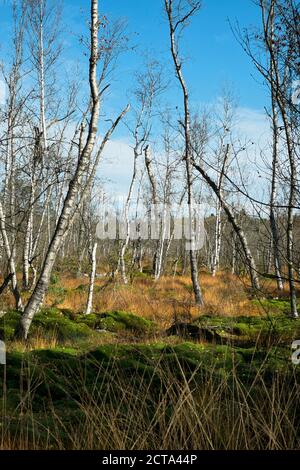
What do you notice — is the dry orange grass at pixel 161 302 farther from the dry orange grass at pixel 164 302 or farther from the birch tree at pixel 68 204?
the birch tree at pixel 68 204

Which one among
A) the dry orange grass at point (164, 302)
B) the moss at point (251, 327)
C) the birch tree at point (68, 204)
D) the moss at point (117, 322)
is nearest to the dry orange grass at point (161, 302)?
the dry orange grass at point (164, 302)

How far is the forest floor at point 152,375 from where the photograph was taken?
2.74 m

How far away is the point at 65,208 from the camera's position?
24.2ft

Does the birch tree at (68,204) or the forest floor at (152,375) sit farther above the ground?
the birch tree at (68,204)

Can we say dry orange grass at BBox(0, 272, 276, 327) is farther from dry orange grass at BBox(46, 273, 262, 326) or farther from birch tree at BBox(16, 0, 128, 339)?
birch tree at BBox(16, 0, 128, 339)

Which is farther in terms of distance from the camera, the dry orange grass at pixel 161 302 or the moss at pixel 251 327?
the dry orange grass at pixel 161 302

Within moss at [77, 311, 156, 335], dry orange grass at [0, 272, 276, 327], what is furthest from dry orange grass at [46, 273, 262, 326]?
moss at [77, 311, 156, 335]

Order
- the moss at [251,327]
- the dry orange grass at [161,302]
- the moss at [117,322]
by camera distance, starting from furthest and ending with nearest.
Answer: the dry orange grass at [161,302], the moss at [117,322], the moss at [251,327]

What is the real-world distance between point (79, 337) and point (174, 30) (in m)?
9.18

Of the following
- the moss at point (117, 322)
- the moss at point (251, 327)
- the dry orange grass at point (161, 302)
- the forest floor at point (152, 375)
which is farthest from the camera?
the dry orange grass at point (161, 302)

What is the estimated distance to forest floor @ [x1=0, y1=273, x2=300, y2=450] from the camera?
274 cm

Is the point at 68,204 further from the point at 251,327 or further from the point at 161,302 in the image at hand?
the point at 161,302
